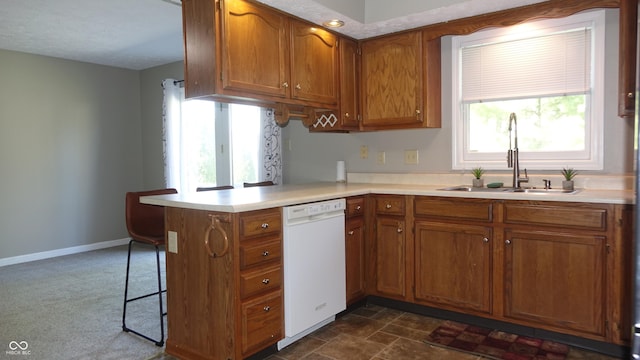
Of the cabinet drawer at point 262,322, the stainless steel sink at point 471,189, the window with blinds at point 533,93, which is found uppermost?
the window with blinds at point 533,93

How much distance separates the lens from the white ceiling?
2977 millimetres

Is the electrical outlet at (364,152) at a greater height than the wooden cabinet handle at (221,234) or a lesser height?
greater

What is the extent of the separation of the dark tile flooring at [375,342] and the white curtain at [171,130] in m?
3.27

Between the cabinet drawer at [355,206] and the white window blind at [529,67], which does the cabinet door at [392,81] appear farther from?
the cabinet drawer at [355,206]

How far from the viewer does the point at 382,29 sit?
3385mm

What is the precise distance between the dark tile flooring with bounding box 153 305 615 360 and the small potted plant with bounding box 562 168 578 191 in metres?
0.98

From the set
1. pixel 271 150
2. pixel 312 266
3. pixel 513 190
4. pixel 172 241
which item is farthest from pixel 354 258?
pixel 271 150

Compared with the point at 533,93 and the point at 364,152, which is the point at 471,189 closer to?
the point at 533,93

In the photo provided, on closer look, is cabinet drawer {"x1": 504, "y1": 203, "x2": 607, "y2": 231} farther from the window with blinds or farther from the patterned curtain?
the patterned curtain

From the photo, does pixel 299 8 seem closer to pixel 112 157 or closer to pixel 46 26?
pixel 46 26

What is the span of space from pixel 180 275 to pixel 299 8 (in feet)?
6.09

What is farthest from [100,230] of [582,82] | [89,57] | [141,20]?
[582,82]

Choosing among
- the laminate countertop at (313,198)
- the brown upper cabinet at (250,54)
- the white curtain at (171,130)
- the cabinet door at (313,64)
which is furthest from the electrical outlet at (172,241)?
the white curtain at (171,130)

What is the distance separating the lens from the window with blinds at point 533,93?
2867 mm
